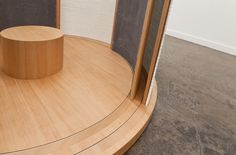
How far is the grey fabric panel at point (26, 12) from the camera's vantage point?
251 centimetres

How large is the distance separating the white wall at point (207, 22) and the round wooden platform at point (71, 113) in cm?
263

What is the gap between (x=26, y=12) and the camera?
2.63 meters

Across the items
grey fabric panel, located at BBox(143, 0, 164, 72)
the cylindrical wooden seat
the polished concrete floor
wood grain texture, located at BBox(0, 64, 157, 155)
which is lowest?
the polished concrete floor

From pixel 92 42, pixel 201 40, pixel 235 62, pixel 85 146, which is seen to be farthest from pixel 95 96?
pixel 201 40

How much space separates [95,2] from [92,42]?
0.54 m

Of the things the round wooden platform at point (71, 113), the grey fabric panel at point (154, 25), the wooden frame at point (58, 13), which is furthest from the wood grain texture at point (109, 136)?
the wooden frame at point (58, 13)

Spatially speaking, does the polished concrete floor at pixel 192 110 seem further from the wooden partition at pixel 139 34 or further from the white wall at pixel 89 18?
the white wall at pixel 89 18

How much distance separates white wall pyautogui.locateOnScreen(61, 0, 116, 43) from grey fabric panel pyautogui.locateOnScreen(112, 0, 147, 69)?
0.25 metres

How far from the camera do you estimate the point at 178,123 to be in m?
1.76

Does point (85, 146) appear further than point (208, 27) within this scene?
No

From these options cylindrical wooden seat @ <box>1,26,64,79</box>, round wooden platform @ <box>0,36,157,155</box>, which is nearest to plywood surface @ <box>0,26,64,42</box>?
cylindrical wooden seat @ <box>1,26,64,79</box>

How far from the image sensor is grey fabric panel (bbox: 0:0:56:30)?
2.51 metres

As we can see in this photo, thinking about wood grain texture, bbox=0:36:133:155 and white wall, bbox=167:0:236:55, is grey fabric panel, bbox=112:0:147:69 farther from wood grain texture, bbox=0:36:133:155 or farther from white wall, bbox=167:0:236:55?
white wall, bbox=167:0:236:55

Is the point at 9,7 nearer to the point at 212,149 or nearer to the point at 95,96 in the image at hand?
the point at 95,96
